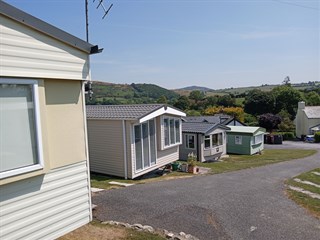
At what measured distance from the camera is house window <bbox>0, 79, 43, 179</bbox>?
469cm

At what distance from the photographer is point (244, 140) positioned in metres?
29.5

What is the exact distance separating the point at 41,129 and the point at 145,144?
9093 mm

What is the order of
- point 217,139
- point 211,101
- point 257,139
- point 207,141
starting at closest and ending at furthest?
point 207,141
point 217,139
point 257,139
point 211,101

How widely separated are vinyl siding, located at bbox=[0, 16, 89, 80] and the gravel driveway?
3.76m

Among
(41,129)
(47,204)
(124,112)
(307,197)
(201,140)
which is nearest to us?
(41,129)

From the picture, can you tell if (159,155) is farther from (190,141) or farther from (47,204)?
(47,204)

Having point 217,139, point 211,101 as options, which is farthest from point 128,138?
point 211,101

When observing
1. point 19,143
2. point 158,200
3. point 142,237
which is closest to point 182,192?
point 158,200

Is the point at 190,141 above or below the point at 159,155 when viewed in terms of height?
below

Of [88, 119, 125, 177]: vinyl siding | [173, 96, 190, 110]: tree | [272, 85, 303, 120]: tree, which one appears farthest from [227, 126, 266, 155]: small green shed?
[173, 96, 190, 110]: tree

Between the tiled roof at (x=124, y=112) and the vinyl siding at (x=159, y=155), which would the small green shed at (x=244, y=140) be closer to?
the vinyl siding at (x=159, y=155)

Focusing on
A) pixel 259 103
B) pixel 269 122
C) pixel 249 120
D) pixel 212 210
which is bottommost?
pixel 249 120

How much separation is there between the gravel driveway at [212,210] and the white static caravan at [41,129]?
1917mm

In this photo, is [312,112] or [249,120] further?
[249,120]
